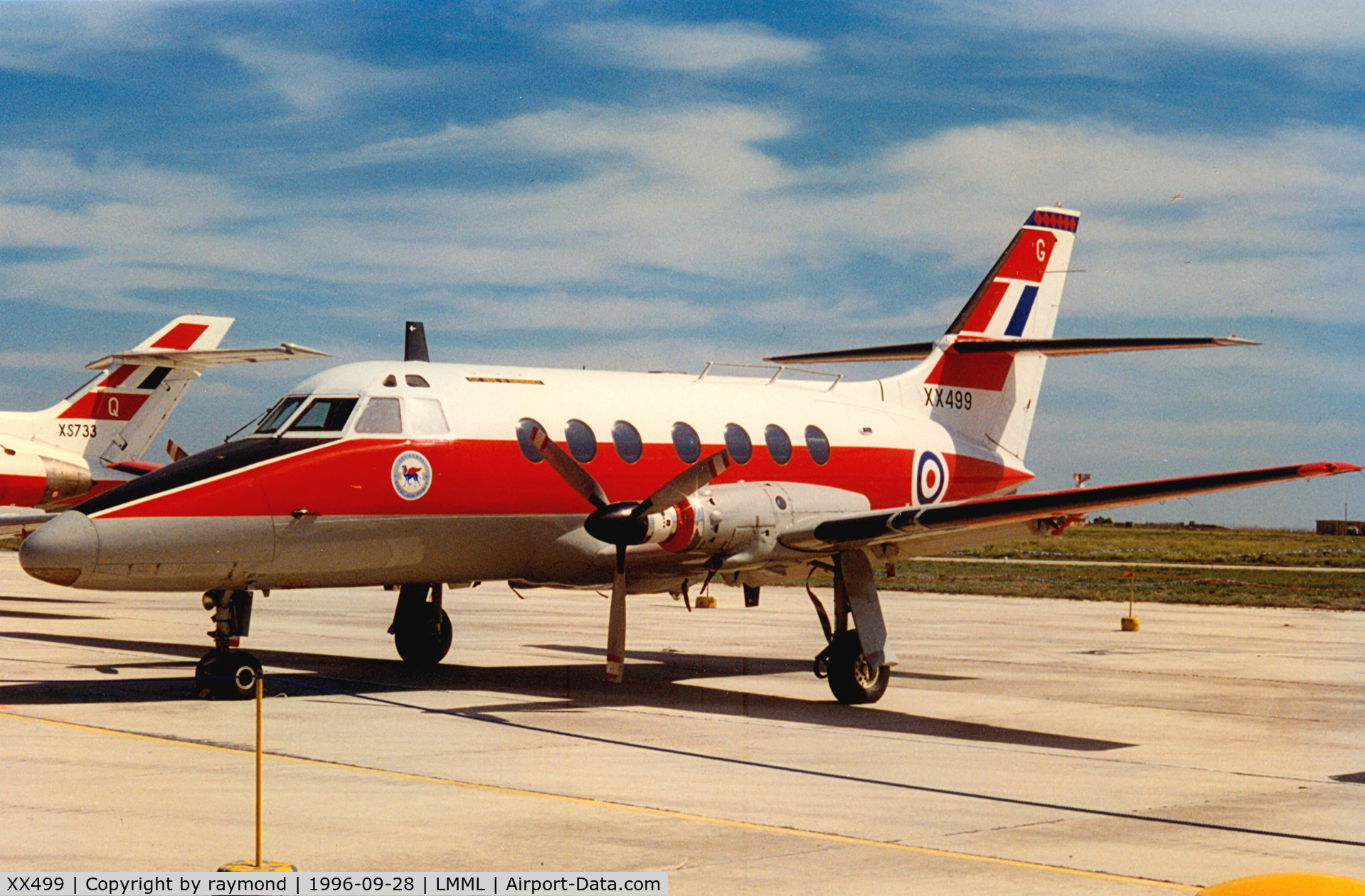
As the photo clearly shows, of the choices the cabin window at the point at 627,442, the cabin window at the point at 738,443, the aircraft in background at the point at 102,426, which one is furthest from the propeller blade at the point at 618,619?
the aircraft in background at the point at 102,426

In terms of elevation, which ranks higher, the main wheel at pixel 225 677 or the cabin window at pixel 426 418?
the cabin window at pixel 426 418

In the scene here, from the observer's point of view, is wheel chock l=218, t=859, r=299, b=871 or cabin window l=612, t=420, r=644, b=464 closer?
wheel chock l=218, t=859, r=299, b=871

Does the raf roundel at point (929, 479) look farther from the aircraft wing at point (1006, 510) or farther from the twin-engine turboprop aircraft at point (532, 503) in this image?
the aircraft wing at point (1006, 510)

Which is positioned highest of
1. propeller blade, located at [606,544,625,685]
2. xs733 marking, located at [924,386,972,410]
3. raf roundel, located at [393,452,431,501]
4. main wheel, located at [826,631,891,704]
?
xs733 marking, located at [924,386,972,410]

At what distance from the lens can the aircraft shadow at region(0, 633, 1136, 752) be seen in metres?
15.1

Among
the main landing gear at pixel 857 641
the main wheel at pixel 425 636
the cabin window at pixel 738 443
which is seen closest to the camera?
the main landing gear at pixel 857 641

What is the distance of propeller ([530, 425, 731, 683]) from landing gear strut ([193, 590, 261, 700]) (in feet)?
12.2

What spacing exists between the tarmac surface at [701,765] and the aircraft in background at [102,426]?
9971 millimetres

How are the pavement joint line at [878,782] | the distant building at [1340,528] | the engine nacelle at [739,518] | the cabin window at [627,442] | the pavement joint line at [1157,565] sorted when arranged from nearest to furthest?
the pavement joint line at [878,782], the engine nacelle at [739,518], the cabin window at [627,442], the pavement joint line at [1157,565], the distant building at [1340,528]

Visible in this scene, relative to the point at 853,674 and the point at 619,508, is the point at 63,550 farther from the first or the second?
the point at 853,674

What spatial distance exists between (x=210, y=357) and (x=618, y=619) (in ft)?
54.8

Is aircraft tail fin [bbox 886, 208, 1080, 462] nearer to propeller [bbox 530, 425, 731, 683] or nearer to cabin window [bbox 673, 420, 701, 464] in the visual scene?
cabin window [bbox 673, 420, 701, 464]

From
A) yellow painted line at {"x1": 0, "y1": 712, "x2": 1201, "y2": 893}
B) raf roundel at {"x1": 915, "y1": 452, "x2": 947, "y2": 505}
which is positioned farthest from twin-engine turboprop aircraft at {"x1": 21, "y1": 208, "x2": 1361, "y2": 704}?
yellow painted line at {"x1": 0, "y1": 712, "x2": 1201, "y2": 893}

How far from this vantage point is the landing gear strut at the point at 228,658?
1543cm
